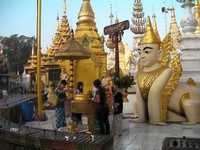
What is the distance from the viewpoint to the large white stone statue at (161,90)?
1002 cm

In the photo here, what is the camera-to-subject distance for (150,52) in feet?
34.5

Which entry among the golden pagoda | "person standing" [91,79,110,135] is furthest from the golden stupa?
"person standing" [91,79,110,135]

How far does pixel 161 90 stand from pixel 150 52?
1.48m

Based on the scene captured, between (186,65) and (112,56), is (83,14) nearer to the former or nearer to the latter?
(112,56)

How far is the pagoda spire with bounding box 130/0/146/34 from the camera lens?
78.8 feet

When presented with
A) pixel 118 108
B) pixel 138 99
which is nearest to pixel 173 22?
pixel 138 99

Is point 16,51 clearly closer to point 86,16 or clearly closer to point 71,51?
point 86,16

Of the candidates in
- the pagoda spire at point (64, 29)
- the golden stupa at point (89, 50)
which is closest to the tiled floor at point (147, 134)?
the golden stupa at point (89, 50)

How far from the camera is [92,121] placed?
25.7 feet

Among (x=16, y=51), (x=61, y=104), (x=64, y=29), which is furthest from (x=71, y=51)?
(x=16, y=51)

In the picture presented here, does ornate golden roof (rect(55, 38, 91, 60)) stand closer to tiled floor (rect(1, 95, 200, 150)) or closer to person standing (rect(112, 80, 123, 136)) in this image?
tiled floor (rect(1, 95, 200, 150))

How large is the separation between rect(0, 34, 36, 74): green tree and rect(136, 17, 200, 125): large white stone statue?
48.2 m

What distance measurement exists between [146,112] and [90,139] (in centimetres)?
570

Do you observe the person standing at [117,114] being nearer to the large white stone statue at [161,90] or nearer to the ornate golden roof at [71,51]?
the large white stone statue at [161,90]
